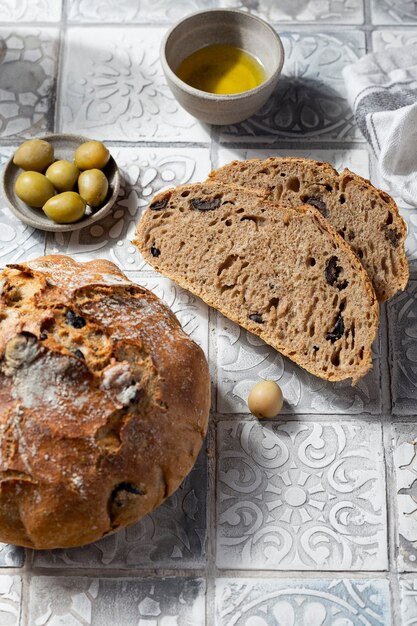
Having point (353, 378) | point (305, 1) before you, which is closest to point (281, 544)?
point (353, 378)

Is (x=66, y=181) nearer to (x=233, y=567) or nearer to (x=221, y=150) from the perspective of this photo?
(x=221, y=150)

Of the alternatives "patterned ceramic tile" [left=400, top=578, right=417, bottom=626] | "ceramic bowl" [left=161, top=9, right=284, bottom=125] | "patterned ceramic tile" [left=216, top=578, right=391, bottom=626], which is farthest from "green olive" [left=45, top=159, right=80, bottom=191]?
"patterned ceramic tile" [left=400, top=578, right=417, bottom=626]

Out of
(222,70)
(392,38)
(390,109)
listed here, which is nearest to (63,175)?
(222,70)

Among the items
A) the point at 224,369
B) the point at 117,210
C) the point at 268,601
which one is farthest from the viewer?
the point at 117,210

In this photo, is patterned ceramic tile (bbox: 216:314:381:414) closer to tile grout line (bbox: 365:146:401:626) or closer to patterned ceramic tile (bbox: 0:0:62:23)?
tile grout line (bbox: 365:146:401:626)

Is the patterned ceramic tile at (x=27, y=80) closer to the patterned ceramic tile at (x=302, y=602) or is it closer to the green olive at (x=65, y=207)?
the green olive at (x=65, y=207)
